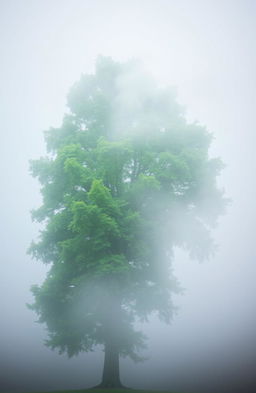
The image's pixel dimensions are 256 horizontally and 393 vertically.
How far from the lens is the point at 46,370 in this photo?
16.3 meters

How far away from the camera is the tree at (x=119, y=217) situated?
881cm

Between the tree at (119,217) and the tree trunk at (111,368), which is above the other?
the tree at (119,217)

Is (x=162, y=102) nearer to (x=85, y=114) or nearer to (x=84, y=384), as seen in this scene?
(x=85, y=114)

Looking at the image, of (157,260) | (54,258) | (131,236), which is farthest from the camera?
(54,258)

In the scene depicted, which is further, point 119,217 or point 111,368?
point 111,368

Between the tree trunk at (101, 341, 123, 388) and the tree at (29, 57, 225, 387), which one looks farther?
the tree trunk at (101, 341, 123, 388)

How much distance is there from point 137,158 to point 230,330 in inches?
514

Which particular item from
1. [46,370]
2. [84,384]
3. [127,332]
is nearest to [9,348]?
[46,370]

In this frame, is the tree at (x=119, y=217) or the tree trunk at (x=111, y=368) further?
the tree trunk at (x=111, y=368)

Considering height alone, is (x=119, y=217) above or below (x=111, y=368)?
above

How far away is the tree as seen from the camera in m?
8.81

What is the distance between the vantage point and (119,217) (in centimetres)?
925

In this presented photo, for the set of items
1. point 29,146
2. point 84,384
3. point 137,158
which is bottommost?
point 84,384

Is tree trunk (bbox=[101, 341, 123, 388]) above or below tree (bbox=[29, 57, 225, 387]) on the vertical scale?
below
